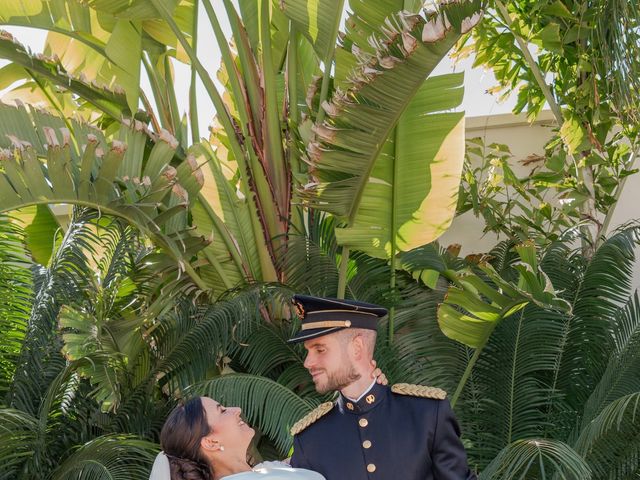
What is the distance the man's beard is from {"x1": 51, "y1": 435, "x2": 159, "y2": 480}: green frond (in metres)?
2.18

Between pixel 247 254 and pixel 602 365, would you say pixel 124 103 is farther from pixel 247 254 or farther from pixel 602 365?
pixel 602 365

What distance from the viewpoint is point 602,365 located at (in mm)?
6148

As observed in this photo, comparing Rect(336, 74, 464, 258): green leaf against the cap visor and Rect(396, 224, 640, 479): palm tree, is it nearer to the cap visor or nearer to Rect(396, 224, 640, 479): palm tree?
Rect(396, 224, 640, 479): palm tree

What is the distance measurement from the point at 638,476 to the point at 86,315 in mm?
3167

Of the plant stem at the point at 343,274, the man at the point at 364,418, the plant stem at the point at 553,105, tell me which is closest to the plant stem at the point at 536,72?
the plant stem at the point at 553,105

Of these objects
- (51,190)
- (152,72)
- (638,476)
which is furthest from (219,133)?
→ (638,476)

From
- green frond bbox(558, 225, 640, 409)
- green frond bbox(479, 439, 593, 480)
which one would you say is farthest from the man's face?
green frond bbox(558, 225, 640, 409)

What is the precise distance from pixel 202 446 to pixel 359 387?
0.54 meters

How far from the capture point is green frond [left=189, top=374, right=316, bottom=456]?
17.2 feet

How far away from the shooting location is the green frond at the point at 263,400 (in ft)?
17.2

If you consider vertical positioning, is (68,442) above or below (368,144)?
below

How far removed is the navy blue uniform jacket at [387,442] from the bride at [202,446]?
209 mm

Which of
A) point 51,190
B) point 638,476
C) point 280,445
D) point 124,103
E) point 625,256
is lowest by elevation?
point 638,476

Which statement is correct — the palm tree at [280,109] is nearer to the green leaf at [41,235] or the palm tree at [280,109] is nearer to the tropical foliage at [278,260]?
the tropical foliage at [278,260]
